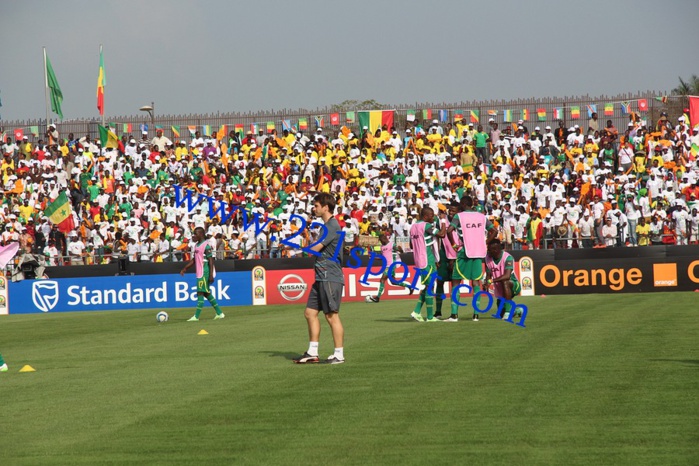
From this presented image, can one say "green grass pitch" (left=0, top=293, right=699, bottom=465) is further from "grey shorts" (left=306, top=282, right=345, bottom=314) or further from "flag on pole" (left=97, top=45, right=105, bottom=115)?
"flag on pole" (left=97, top=45, right=105, bottom=115)

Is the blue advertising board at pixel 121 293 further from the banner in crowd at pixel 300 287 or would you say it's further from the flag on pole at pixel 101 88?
the flag on pole at pixel 101 88

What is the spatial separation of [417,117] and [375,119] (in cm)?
188

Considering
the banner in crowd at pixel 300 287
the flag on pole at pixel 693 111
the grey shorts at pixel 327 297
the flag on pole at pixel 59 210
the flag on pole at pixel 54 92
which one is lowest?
the banner in crowd at pixel 300 287

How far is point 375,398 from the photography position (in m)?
10.3

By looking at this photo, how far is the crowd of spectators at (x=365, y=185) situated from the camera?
34031 mm

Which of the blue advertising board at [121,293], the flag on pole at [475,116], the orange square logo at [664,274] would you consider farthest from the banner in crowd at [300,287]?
the flag on pole at [475,116]

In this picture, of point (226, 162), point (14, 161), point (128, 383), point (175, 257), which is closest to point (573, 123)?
point (226, 162)

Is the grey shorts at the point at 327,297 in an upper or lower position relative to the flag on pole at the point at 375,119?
lower

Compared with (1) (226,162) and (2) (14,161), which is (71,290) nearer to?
(1) (226,162)

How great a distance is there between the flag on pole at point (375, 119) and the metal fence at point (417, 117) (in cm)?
49

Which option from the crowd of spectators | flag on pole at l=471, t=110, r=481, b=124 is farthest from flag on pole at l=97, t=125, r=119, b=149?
flag on pole at l=471, t=110, r=481, b=124

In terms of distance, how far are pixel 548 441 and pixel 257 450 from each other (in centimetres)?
228

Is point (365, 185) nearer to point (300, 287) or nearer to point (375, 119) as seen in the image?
point (375, 119)

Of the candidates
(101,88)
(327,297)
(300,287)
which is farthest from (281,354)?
(101,88)
